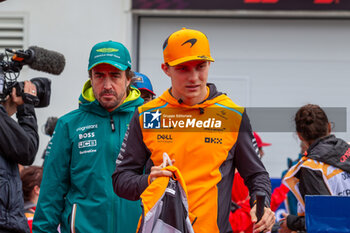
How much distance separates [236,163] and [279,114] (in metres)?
0.72

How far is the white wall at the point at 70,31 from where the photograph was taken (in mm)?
9719

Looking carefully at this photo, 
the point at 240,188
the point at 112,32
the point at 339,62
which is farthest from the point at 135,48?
the point at 240,188

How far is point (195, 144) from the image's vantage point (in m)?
3.16

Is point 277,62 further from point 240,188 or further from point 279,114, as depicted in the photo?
point 279,114

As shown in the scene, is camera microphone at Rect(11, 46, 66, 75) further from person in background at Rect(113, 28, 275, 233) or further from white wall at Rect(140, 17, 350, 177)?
white wall at Rect(140, 17, 350, 177)

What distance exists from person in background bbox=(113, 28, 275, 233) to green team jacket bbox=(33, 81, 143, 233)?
0.59 metres

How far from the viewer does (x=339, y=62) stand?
33.2 feet

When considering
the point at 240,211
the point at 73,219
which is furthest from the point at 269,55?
the point at 73,219

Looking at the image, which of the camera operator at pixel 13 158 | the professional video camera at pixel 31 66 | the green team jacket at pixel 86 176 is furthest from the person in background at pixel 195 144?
the professional video camera at pixel 31 66

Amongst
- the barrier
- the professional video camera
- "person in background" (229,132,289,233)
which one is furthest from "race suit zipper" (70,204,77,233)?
"person in background" (229,132,289,233)

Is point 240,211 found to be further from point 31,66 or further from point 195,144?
point 195,144

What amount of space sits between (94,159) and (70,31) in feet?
20.3

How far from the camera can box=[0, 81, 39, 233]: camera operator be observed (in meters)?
4.20

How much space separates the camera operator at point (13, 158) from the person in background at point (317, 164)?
6.13 feet
